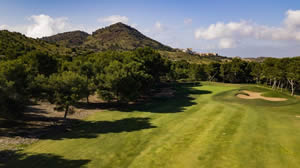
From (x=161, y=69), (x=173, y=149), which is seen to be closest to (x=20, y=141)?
(x=173, y=149)

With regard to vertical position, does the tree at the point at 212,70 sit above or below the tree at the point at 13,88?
above

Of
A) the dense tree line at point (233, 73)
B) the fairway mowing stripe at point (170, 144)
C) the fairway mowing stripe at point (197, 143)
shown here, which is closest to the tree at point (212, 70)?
the dense tree line at point (233, 73)

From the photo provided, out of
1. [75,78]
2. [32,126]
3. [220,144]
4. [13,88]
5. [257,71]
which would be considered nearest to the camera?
[220,144]

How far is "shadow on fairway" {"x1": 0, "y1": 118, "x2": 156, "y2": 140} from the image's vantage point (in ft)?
67.4

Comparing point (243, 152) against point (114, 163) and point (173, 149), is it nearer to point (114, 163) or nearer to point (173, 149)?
point (173, 149)

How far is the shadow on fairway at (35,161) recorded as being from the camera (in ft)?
46.3

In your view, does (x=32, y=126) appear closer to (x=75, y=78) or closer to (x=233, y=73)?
(x=75, y=78)

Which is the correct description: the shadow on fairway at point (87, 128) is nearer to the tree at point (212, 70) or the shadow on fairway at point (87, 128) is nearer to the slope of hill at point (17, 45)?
the slope of hill at point (17, 45)

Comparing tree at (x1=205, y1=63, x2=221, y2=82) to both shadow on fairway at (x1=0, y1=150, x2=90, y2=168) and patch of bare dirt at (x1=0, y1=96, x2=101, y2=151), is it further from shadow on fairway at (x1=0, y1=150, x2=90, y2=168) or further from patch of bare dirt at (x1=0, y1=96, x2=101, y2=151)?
shadow on fairway at (x1=0, y1=150, x2=90, y2=168)

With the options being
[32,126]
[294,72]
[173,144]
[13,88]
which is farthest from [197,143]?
[294,72]

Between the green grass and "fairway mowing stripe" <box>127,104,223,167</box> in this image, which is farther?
"fairway mowing stripe" <box>127,104,223,167</box>

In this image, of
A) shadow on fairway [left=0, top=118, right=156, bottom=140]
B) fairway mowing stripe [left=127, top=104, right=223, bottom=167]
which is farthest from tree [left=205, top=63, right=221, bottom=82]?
shadow on fairway [left=0, top=118, right=156, bottom=140]

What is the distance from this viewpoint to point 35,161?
14.7 m

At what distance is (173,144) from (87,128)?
38.6 ft
